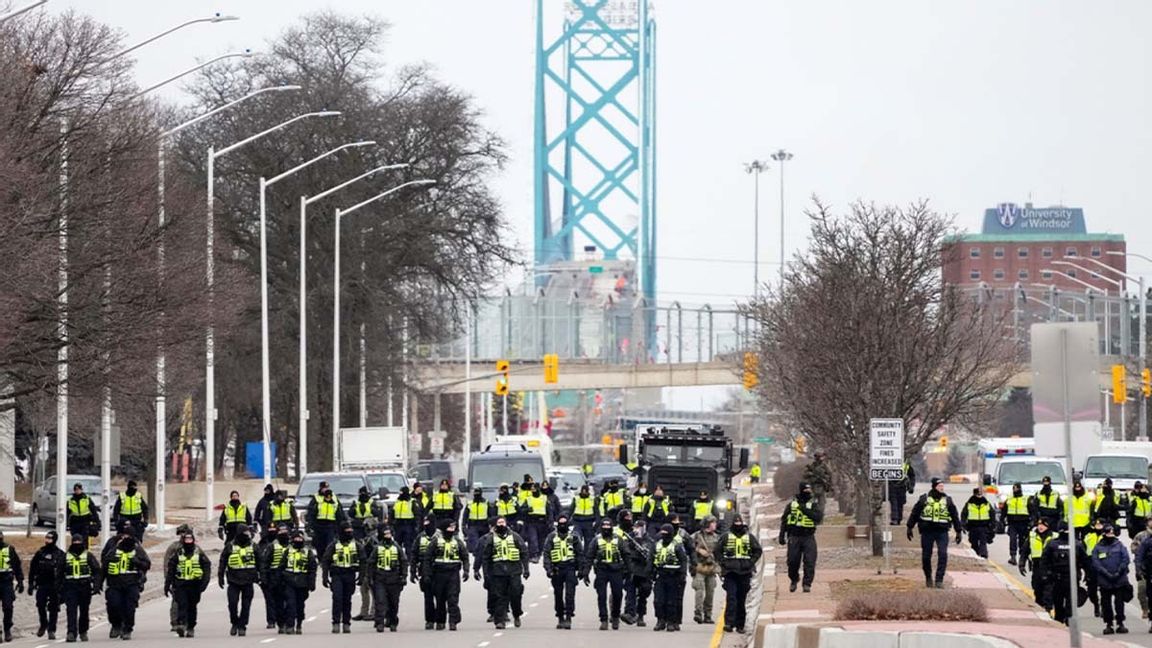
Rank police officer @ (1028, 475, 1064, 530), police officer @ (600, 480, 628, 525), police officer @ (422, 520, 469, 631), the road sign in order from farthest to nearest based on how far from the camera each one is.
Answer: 1. police officer @ (600, 480, 628, 525)
2. police officer @ (1028, 475, 1064, 530)
3. the road sign
4. police officer @ (422, 520, 469, 631)

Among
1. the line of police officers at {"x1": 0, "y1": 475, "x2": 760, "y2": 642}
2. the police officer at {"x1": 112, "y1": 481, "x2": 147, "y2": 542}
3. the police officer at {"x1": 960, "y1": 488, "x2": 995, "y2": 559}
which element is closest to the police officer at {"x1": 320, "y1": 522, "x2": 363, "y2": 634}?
the line of police officers at {"x1": 0, "y1": 475, "x2": 760, "y2": 642}

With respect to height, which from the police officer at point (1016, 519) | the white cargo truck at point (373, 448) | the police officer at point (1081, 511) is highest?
the white cargo truck at point (373, 448)

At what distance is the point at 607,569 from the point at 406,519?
11.2 m

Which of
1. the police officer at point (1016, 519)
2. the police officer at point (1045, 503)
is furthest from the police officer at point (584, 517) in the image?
the police officer at point (1045, 503)

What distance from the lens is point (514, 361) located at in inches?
4569

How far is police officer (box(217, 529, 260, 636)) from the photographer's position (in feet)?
95.1

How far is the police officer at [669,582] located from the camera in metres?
29.2

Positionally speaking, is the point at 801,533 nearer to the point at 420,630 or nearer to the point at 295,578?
the point at 420,630

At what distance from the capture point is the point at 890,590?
28141 millimetres

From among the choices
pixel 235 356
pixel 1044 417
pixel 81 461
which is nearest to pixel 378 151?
pixel 235 356

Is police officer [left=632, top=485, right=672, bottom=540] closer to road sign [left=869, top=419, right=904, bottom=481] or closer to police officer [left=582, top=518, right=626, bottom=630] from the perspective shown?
road sign [left=869, top=419, right=904, bottom=481]

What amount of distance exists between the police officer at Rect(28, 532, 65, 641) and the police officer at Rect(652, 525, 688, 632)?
293 inches

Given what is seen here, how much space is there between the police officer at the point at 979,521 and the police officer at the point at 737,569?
353 inches

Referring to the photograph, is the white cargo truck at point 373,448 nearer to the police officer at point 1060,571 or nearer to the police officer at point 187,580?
the police officer at point 187,580
